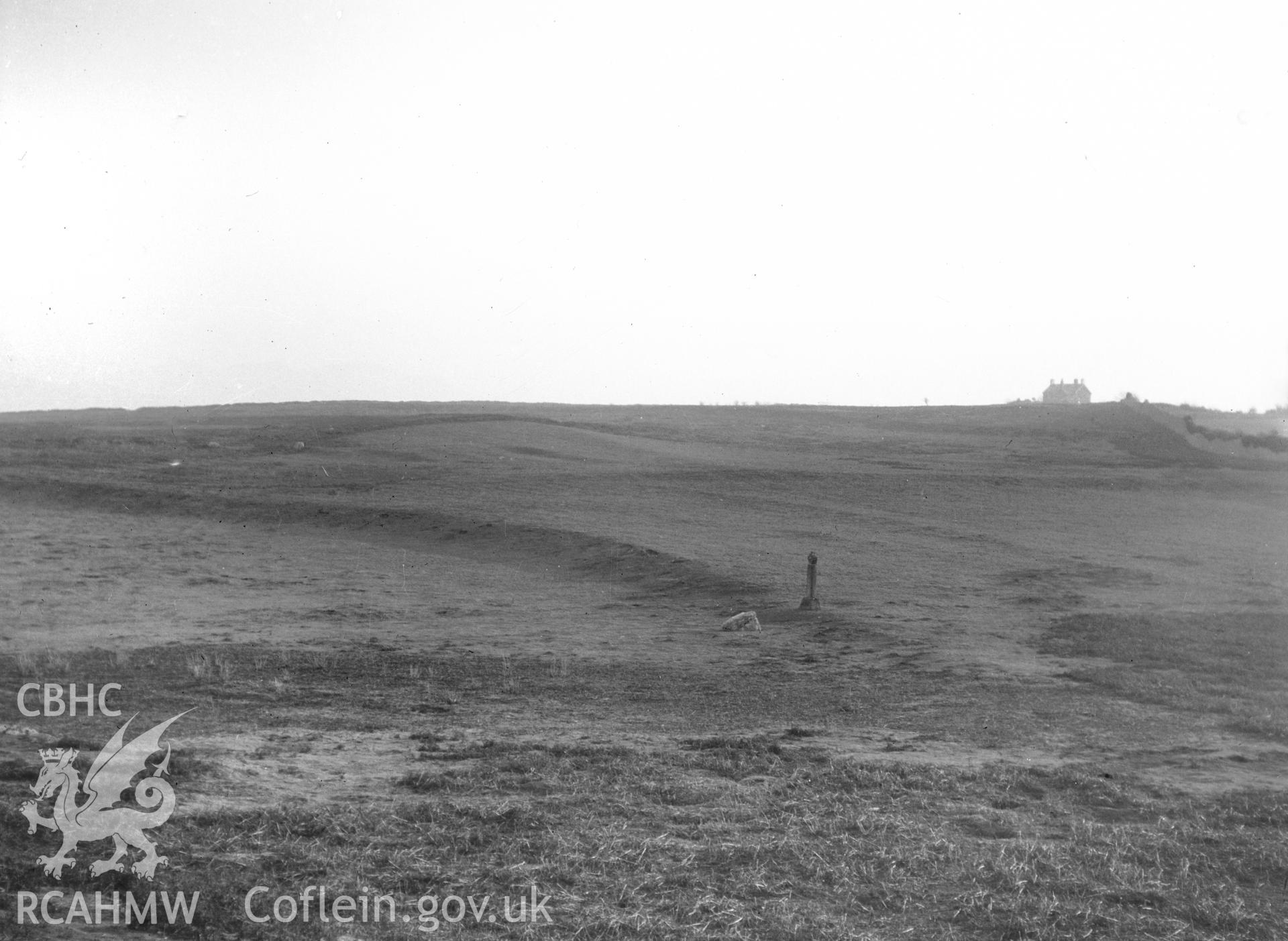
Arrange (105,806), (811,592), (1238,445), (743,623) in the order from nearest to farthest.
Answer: (105,806), (743,623), (811,592), (1238,445)

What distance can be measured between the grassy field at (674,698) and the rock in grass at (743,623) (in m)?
0.49

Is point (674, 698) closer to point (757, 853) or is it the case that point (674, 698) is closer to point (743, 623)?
point (743, 623)

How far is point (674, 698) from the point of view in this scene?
11602 millimetres

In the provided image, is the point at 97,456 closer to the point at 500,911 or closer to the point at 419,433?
the point at 419,433

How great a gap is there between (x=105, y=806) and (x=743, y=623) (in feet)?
33.3

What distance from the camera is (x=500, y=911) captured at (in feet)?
19.1

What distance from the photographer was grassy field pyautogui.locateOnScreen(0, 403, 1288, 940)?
6.20 meters

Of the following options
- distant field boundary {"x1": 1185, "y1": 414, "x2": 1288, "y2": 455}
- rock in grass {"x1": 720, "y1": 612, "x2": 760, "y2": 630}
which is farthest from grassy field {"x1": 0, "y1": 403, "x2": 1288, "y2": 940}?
distant field boundary {"x1": 1185, "y1": 414, "x2": 1288, "y2": 455}

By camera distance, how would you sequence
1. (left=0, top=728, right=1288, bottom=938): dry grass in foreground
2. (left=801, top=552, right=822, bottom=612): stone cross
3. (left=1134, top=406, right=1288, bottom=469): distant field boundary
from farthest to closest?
1. (left=1134, top=406, right=1288, bottom=469): distant field boundary
2. (left=801, top=552, right=822, bottom=612): stone cross
3. (left=0, top=728, right=1288, bottom=938): dry grass in foreground

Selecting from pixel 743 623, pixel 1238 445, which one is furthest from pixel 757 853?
pixel 1238 445

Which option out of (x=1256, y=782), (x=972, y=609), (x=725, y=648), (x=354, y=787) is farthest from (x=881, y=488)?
(x=354, y=787)

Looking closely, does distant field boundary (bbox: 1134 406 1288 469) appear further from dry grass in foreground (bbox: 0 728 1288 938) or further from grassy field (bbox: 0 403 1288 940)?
dry grass in foreground (bbox: 0 728 1288 938)

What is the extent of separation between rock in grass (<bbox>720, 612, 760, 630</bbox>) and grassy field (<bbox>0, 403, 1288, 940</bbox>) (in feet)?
1.61

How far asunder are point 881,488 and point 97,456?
25327mm
